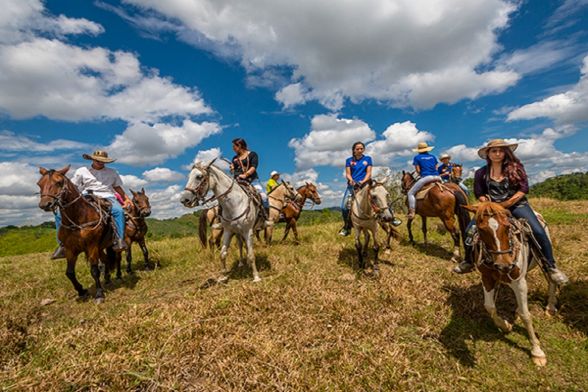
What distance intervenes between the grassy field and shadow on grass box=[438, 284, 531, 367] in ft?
0.07

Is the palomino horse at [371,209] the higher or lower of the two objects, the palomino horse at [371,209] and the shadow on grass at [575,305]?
the higher

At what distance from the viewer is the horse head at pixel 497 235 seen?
3.77 meters

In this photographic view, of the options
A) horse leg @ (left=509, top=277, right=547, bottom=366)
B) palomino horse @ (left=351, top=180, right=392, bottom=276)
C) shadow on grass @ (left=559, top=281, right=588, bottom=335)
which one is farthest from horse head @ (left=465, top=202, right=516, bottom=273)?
palomino horse @ (left=351, top=180, right=392, bottom=276)

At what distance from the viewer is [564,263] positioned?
6.77 meters

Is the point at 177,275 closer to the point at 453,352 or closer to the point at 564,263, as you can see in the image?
the point at 453,352

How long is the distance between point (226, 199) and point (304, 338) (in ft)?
13.3

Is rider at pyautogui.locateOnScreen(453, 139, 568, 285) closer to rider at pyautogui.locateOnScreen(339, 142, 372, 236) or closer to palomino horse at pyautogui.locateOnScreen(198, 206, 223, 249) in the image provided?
rider at pyautogui.locateOnScreen(339, 142, 372, 236)

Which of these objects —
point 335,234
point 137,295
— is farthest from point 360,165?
point 137,295

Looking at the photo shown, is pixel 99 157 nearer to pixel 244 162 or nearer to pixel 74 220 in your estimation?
pixel 74 220

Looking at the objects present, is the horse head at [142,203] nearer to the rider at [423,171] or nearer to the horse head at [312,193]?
the horse head at [312,193]

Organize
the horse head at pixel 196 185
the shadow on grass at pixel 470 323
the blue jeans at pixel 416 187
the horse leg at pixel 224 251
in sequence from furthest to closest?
the blue jeans at pixel 416 187 → the horse leg at pixel 224 251 → the horse head at pixel 196 185 → the shadow on grass at pixel 470 323

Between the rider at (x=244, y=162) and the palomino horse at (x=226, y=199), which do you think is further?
the rider at (x=244, y=162)

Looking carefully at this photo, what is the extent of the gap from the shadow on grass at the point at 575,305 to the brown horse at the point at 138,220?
11038 millimetres

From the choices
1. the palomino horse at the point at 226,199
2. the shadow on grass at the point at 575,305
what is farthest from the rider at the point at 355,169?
the shadow on grass at the point at 575,305
